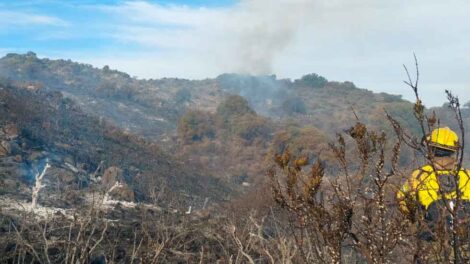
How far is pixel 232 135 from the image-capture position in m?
22.7

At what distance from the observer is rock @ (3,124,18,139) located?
38.0 feet

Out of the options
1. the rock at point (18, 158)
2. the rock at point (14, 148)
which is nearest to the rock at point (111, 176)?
the rock at point (18, 158)

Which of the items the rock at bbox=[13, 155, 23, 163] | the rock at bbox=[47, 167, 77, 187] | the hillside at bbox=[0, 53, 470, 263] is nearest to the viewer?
the hillside at bbox=[0, 53, 470, 263]

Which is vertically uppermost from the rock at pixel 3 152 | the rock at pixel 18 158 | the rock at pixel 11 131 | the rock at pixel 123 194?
the rock at pixel 11 131

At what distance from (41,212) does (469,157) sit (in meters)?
24.0

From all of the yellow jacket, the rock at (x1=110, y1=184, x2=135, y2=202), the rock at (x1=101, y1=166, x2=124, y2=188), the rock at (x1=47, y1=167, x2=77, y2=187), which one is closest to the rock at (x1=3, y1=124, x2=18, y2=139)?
the rock at (x1=47, y1=167, x2=77, y2=187)

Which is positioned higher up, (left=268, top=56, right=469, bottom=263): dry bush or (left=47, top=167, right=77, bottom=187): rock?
(left=268, top=56, right=469, bottom=263): dry bush

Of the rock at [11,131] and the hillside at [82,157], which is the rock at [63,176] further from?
the rock at [11,131]

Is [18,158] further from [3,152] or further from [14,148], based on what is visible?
[14,148]

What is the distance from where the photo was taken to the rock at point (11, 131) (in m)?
11.6

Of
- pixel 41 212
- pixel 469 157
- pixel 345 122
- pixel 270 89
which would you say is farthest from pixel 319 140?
pixel 270 89

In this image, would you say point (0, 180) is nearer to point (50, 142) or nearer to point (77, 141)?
point (50, 142)

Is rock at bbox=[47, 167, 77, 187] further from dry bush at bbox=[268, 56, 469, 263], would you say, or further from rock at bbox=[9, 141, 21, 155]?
dry bush at bbox=[268, 56, 469, 263]

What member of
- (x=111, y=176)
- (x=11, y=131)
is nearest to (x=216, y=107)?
(x=11, y=131)
